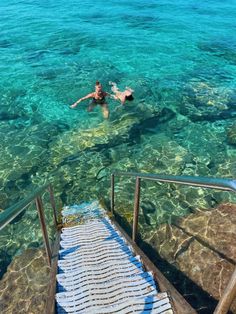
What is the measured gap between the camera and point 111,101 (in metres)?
14.4

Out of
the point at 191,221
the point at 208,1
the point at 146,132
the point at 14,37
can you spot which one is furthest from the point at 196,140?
the point at 208,1

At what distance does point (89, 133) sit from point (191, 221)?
235 inches

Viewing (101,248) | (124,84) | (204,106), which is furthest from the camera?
(124,84)

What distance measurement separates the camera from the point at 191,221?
27.0ft

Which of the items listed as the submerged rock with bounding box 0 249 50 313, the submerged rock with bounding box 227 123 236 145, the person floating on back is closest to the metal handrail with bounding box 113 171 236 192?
the submerged rock with bounding box 0 249 50 313

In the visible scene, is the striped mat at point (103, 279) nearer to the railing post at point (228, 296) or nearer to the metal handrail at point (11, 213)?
the metal handrail at point (11, 213)

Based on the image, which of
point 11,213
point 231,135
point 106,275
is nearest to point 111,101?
point 231,135

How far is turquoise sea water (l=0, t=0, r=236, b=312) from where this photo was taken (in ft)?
36.0

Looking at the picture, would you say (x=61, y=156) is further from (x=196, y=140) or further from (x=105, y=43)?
(x=105, y=43)

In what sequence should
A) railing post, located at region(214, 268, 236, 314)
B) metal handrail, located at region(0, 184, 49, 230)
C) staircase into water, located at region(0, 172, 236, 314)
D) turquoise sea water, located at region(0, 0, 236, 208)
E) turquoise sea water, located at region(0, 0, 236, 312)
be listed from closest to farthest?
railing post, located at region(214, 268, 236, 314), metal handrail, located at region(0, 184, 49, 230), staircase into water, located at region(0, 172, 236, 314), turquoise sea water, located at region(0, 0, 236, 312), turquoise sea water, located at region(0, 0, 236, 208)

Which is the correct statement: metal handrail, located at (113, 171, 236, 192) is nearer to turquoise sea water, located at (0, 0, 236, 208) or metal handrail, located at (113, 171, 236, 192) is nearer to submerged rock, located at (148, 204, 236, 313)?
submerged rock, located at (148, 204, 236, 313)

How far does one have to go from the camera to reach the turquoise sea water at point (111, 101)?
11.0 m

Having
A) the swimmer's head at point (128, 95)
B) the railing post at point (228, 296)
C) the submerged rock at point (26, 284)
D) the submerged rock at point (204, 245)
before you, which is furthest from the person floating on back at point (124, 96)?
the railing post at point (228, 296)

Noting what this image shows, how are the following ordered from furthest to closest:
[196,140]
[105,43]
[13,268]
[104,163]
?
[105,43]
[196,140]
[104,163]
[13,268]
